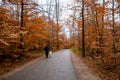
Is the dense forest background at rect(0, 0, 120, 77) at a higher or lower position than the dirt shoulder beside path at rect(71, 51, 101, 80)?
higher

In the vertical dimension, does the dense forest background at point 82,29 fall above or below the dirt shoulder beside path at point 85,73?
above

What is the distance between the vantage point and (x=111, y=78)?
13586mm

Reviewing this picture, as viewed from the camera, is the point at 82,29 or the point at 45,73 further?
the point at 82,29

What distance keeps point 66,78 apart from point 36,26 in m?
14.9

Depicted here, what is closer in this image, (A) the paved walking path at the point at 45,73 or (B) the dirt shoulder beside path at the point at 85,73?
(A) the paved walking path at the point at 45,73

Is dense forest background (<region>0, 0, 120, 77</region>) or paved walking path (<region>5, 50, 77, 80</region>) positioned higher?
dense forest background (<region>0, 0, 120, 77</region>)

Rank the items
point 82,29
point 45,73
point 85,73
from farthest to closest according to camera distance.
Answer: point 82,29 < point 85,73 < point 45,73

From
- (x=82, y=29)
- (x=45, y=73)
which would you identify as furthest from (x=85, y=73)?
(x=82, y=29)

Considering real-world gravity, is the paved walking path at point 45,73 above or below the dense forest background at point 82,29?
below

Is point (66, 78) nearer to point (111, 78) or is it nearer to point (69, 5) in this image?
point (111, 78)

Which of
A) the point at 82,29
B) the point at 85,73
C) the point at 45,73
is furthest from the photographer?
Answer: the point at 82,29

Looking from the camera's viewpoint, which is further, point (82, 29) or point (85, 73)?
point (82, 29)

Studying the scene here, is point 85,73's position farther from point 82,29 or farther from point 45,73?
point 82,29

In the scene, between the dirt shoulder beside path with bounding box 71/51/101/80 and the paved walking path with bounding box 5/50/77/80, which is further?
the dirt shoulder beside path with bounding box 71/51/101/80
